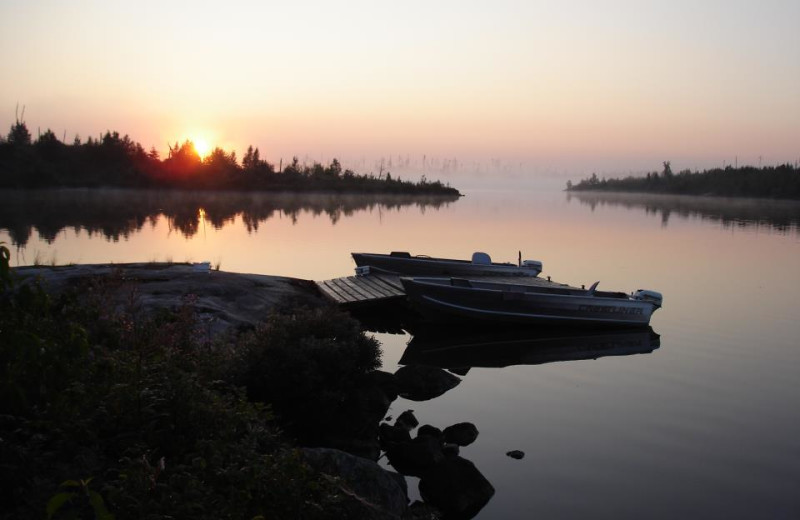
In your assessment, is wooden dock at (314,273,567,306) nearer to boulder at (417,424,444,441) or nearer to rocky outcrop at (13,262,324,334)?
rocky outcrop at (13,262,324,334)

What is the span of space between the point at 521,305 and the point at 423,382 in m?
6.74

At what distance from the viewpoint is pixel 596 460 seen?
10297mm

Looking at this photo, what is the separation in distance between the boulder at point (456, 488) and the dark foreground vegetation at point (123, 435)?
2515 millimetres

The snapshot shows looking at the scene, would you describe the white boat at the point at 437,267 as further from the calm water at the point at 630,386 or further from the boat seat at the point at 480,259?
the calm water at the point at 630,386

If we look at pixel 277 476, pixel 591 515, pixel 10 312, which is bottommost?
pixel 591 515

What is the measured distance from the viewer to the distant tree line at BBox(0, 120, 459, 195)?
83.0m

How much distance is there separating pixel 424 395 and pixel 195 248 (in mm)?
27233

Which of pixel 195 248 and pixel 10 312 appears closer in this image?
pixel 10 312

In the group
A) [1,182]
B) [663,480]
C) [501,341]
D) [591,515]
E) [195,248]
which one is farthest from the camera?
[1,182]

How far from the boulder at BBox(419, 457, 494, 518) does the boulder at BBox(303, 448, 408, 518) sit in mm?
1579

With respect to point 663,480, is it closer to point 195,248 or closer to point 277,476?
point 277,476

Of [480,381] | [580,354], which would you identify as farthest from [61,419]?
Result: [580,354]

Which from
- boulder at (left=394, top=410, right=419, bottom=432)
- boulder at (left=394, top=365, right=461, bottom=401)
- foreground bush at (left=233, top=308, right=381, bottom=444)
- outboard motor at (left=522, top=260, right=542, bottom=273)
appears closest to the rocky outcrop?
foreground bush at (left=233, top=308, right=381, bottom=444)

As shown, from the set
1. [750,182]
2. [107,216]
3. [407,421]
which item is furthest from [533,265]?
[750,182]
